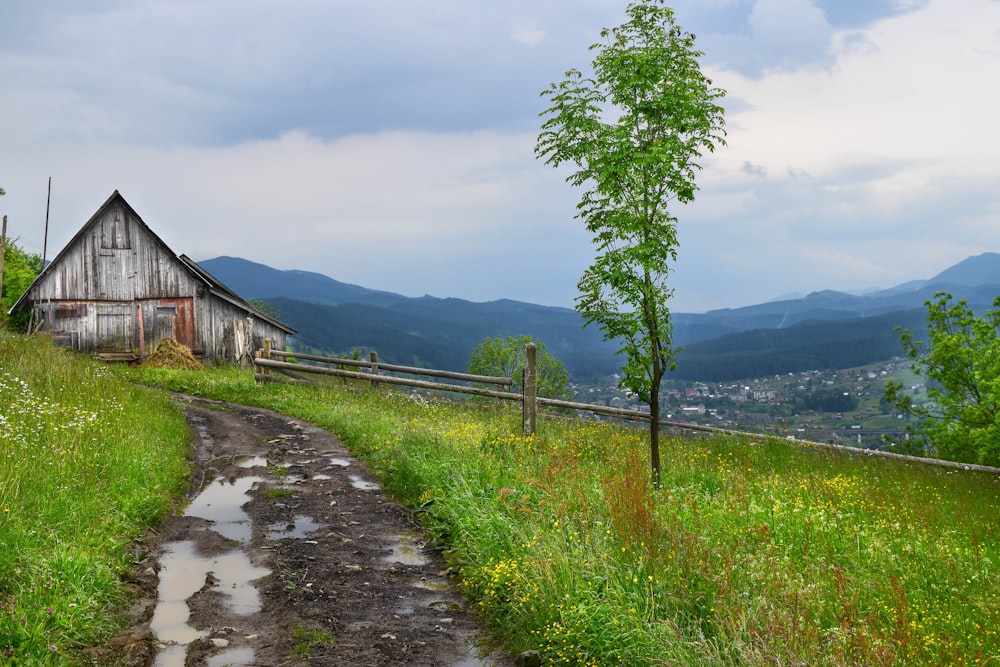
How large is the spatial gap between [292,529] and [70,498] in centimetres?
242

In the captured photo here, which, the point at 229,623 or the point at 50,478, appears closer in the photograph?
the point at 229,623

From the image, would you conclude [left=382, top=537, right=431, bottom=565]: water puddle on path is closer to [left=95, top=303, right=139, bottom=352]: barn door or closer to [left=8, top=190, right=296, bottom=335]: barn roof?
[left=8, top=190, right=296, bottom=335]: barn roof

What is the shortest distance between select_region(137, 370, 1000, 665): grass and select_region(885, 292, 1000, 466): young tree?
24.8ft

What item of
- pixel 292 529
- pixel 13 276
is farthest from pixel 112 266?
pixel 292 529

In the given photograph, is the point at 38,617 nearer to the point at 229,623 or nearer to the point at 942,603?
the point at 229,623

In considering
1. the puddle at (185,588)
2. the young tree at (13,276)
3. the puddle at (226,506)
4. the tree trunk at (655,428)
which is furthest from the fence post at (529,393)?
the young tree at (13,276)

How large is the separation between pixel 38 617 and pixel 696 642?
4.77 metres

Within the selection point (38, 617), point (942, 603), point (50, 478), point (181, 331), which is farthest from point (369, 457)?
point (181, 331)

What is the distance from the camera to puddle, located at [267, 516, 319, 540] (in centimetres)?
838

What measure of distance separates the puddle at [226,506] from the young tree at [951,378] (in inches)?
647

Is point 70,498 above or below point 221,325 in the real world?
below

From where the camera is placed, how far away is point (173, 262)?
107 ft

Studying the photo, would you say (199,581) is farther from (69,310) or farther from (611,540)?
(69,310)

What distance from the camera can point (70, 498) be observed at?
25.7ft
